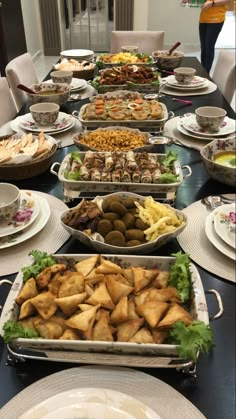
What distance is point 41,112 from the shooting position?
1399 mm

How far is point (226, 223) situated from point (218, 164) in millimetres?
217

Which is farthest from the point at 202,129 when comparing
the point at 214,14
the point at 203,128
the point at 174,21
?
the point at 174,21

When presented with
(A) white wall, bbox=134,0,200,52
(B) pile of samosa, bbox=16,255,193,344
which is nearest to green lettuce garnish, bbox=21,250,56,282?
(B) pile of samosa, bbox=16,255,193,344

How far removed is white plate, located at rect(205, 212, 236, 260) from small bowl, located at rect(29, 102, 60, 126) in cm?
77

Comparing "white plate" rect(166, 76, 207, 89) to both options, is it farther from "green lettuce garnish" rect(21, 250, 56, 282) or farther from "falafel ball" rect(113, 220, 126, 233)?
"green lettuce garnish" rect(21, 250, 56, 282)

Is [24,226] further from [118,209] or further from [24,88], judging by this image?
[24,88]

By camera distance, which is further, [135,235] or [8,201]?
[8,201]

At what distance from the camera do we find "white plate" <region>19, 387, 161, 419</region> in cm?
51

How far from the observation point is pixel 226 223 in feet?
2.88

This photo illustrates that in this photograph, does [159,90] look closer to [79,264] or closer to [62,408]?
[79,264]

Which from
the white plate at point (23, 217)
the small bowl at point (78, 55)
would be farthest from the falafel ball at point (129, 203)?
the small bowl at point (78, 55)

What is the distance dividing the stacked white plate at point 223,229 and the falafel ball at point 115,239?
201 mm

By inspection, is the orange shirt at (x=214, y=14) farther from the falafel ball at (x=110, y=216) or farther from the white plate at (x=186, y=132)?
the falafel ball at (x=110, y=216)

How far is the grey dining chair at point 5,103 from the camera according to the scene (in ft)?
5.88
